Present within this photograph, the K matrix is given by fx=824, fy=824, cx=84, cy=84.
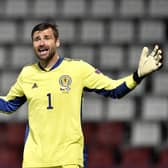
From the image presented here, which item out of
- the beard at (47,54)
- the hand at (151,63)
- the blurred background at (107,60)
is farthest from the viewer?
the blurred background at (107,60)

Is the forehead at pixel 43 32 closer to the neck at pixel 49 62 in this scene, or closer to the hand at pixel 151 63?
the neck at pixel 49 62

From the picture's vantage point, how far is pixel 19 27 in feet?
31.9

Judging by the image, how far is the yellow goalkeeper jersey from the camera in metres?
4.71

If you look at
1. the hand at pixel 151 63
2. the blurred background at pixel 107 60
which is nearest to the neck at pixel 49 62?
the hand at pixel 151 63

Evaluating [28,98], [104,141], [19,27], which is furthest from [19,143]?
[28,98]

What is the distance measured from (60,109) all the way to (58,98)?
0.07 meters

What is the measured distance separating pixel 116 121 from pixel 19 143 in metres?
1.08

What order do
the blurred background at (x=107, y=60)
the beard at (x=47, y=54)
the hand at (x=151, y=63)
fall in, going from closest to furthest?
the hand at (x=151, y=63), the beard at (x=47, y=54), the blurred background at (x=107, y=60)

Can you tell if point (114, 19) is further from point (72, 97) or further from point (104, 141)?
point (72, 97)

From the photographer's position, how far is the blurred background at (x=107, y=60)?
8773 millimetres

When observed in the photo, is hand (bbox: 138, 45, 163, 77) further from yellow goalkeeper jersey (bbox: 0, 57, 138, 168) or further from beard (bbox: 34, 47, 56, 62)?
beard (bbox: 34, 47, 56, 62)

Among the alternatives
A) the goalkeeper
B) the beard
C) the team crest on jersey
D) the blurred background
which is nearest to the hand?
the goalkeeper


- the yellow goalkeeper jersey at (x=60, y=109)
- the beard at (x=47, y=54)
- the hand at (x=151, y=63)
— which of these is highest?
the beard at (x=47, y=54)

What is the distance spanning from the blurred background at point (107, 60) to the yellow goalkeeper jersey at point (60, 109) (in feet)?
12.6
